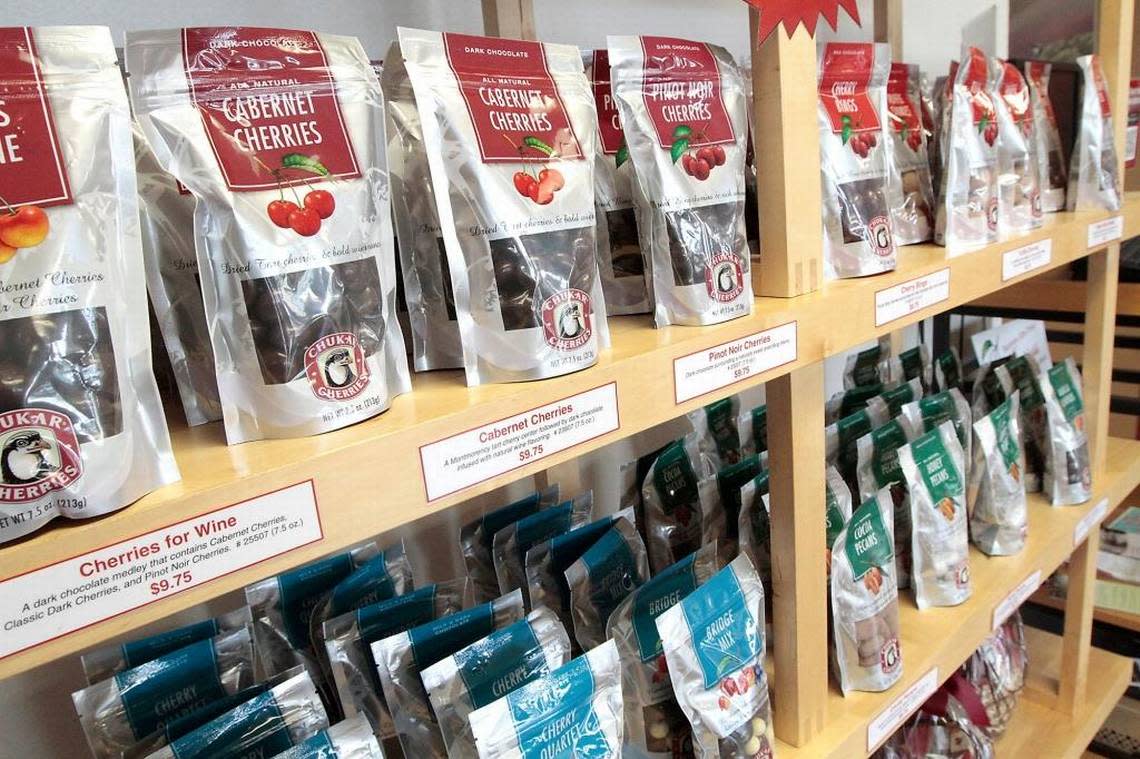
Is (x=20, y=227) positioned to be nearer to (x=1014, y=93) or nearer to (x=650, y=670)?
(x=650, y=670)

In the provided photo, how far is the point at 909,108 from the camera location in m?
1.16

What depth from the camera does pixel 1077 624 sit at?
1550mm

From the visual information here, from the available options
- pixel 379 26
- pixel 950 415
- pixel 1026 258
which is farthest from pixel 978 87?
pixel 379 26

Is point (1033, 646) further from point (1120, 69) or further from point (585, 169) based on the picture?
point (585, 169)

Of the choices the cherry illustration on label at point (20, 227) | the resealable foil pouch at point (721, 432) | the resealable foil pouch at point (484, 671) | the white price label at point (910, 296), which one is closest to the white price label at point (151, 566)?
the cherry illustration on label at point (20, 227)

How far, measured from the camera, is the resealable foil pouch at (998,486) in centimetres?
130

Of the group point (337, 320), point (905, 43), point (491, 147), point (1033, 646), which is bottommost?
point (1033, 646)

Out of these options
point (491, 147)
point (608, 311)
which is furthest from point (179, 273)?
point (608, 311)

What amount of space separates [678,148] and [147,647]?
0.69 metres

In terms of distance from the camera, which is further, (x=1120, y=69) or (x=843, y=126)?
(x=1120, y=69)

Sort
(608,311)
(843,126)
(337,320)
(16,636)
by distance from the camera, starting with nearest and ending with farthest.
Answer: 1. (16,636)
2. (337,320)
3. (608,311)
4. (843,126)

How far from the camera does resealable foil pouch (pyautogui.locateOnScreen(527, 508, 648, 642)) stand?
2.88 feet

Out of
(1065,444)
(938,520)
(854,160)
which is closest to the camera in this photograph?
(854,160)

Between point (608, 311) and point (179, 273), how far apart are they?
0.41 m
